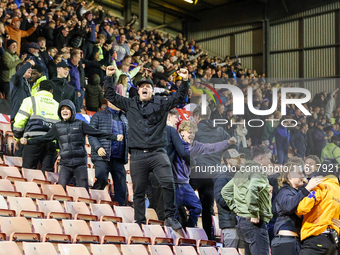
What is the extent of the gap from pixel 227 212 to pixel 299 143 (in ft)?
22.9

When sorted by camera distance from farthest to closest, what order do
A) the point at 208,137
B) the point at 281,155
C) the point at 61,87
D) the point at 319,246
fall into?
the point at 281,155 < the point at 61,87 < the point at 208,137 < the point at 319,246

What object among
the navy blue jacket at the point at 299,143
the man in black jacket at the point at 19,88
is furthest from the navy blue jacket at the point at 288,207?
the navy blue jacket at the point at 299,143

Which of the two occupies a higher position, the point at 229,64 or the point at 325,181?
the point at 229,64

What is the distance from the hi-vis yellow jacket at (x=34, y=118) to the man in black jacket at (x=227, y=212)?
2.27 metres

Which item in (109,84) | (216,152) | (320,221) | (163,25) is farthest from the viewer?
(163,25)

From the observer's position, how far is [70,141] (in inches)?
232

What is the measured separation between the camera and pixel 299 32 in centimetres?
2106

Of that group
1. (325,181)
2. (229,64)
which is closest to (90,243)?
(325,181)

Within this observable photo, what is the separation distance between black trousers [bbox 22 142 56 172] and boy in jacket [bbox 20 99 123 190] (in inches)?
12.2

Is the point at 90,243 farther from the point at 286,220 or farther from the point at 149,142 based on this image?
the point at 286,220

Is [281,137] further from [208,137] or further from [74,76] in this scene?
[208,137]

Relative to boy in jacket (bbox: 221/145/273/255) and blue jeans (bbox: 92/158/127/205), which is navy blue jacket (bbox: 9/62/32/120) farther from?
boy in jacket (bbox: 221/145/273/255)

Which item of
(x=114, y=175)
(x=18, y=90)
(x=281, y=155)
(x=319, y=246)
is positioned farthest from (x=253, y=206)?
(x=281, y=155)

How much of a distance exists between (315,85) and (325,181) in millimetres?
16237
